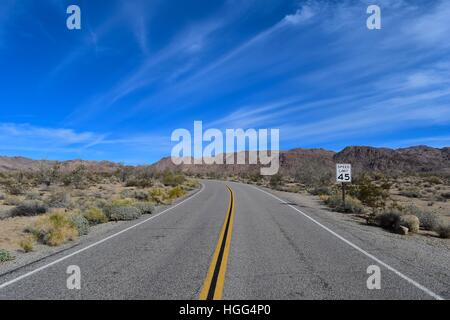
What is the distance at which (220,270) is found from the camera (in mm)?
7402

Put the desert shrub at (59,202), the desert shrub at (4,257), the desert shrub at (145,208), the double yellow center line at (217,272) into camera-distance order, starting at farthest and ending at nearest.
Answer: the desert shrub at (59,202)
the desert shrub at (145,208)
the desert shrub at (4,257)
the double yellow center line at (217,272)

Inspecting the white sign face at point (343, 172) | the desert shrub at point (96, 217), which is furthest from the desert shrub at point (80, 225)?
the white sign face at point (343, 172)

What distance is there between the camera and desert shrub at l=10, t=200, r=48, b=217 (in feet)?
62.5

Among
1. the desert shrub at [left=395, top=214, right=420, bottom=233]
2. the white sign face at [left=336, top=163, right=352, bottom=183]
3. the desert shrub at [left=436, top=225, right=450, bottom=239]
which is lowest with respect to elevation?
the desert shrub at [left=436, top=225, right=450, bottom=239]

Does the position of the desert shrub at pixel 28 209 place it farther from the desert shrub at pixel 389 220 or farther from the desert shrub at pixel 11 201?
the desert shrub at pixel 389 220

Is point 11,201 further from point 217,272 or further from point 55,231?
point 217,272

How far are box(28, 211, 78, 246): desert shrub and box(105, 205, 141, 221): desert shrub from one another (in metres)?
3.49

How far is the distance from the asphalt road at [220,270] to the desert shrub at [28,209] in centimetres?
968

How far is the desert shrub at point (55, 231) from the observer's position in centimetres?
1123

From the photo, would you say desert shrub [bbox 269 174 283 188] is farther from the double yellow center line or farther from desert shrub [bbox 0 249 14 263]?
desert shrub [bbox 0 249 14 263]

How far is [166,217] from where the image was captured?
1655 cm

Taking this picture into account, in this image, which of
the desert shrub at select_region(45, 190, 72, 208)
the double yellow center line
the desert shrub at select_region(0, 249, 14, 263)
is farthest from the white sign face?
the desert shrub at select_region(0, 249, 14, 263)
